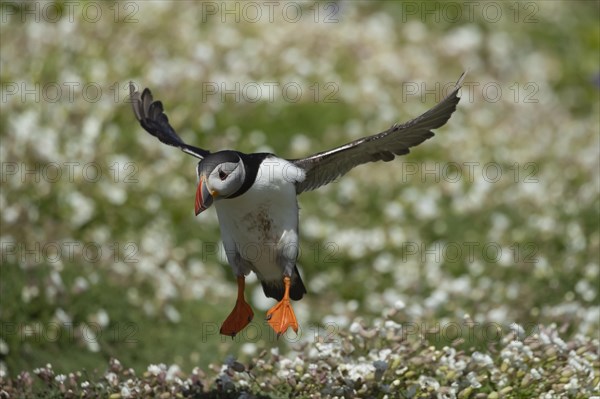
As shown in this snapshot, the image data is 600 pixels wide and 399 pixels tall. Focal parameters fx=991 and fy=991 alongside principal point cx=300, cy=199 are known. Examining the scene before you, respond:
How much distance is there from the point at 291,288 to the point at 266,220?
28.6 inches

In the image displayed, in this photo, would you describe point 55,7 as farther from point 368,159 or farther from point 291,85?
point 368,159

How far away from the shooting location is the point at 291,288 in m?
6.34

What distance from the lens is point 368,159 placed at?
640cm

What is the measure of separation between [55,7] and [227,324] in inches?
293

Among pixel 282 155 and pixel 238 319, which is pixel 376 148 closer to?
pixel 238 319

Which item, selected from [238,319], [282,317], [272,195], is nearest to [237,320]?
[238,319]

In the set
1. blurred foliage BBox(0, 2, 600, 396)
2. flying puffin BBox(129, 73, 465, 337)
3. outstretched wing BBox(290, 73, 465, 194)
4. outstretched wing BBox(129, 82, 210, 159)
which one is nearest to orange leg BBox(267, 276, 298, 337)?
flying puffin BBox(129, 73, 465, 337)

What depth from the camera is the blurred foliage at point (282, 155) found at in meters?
8.04

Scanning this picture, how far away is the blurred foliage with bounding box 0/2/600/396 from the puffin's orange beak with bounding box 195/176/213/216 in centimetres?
187

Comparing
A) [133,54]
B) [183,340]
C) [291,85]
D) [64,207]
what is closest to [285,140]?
[291,85]

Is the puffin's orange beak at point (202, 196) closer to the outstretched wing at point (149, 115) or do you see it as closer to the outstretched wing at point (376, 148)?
the outstretched wing at point (376, 148)

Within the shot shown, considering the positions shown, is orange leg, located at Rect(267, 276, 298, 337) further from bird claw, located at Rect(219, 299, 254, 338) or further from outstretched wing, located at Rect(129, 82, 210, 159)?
outstretched wing, located at Rect(129, 82, 210, 159)

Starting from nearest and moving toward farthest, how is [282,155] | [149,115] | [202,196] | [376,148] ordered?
[202,196]
[376,148]
[149,115]
[282,155]

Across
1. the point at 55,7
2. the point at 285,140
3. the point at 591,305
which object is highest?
the point at 55,7
